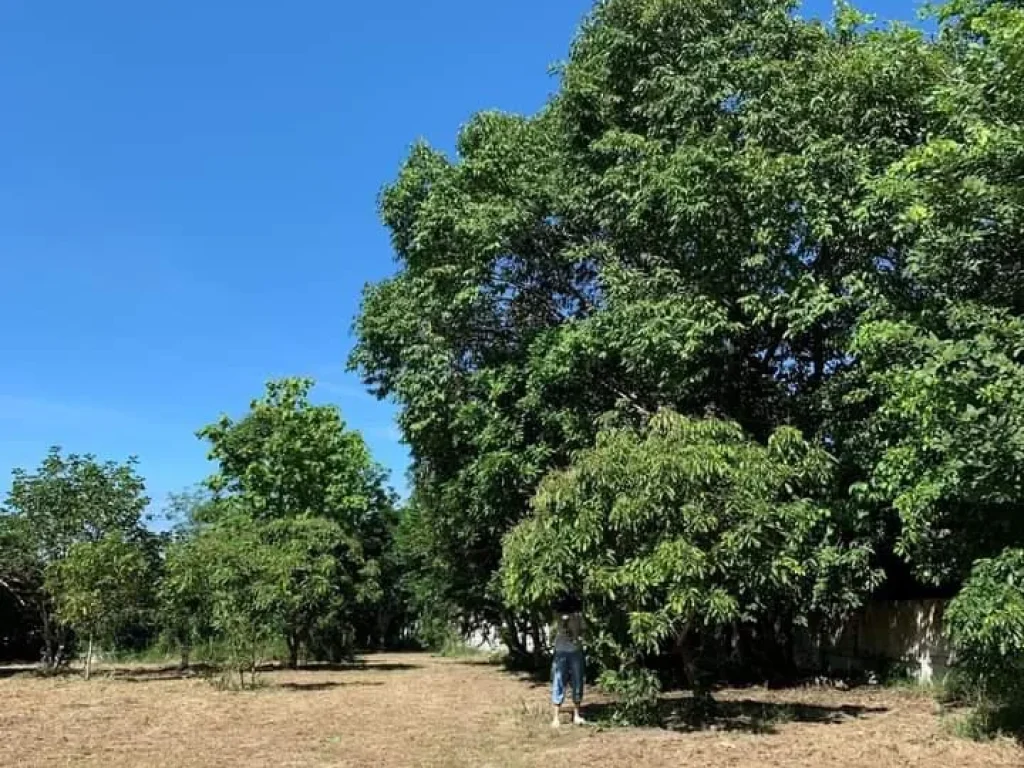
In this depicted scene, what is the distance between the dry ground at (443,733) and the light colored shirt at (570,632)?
0.98 m

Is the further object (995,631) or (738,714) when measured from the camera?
(738,714)

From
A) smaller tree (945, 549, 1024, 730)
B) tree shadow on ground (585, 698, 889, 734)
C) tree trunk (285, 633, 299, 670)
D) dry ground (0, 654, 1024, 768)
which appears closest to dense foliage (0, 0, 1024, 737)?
smaller tree (945, 549, 1024, 730)

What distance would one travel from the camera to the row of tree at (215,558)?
2103 centimetres

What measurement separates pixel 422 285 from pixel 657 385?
542 cm

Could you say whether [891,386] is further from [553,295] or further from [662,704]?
[553,295]

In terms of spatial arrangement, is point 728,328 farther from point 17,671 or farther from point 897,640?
point 17,671

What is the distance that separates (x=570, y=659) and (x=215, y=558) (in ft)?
38.6

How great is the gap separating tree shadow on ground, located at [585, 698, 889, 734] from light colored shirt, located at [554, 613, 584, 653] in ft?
3.34

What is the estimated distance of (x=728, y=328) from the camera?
47.3 feet

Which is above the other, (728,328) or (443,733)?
(728,328)

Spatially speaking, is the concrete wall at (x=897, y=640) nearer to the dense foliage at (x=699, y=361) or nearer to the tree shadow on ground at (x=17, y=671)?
the dense foliage at (x=699, y=361)

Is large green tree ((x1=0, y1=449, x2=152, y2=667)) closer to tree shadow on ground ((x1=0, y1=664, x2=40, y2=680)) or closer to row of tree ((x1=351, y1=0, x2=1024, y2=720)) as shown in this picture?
tree shadow on ground ((x1=0, y1=664, x2=40, y2=680))

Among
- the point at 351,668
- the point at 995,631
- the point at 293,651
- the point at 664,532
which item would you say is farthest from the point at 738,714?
the point at 351,668

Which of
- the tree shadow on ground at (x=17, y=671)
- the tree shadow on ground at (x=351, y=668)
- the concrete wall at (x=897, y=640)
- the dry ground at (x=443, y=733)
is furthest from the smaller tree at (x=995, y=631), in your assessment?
the tree shadow on ground at (x=17, y=671)
